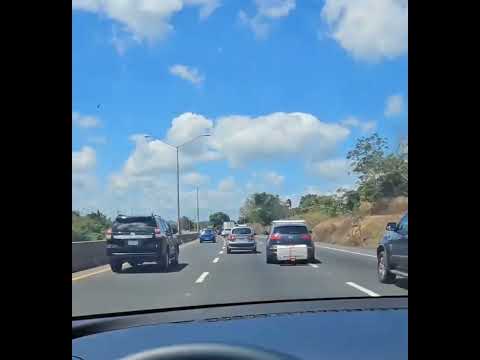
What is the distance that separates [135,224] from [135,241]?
55 cm

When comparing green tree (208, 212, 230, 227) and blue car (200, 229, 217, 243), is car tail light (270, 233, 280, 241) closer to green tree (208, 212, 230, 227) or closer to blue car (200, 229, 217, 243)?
blue car (200, 229, 217, 243)

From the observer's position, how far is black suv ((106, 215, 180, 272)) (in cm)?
1806

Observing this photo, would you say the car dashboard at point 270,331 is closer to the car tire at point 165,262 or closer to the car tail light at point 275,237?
the car tire at point 165,262

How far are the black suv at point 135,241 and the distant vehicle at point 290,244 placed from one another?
175 inches

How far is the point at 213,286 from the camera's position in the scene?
13.6 m

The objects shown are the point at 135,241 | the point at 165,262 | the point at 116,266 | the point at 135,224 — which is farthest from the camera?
the point at 165,262

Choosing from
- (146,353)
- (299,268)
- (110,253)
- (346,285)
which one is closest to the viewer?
(146,353)

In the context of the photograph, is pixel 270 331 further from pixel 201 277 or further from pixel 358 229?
pixel 358 229

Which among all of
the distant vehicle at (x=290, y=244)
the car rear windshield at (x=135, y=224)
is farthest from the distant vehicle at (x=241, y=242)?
the car rear windshield at (x=135, y=224)

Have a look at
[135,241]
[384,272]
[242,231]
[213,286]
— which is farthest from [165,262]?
[242,231]

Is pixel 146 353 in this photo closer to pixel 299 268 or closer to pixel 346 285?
pixel 346 285
